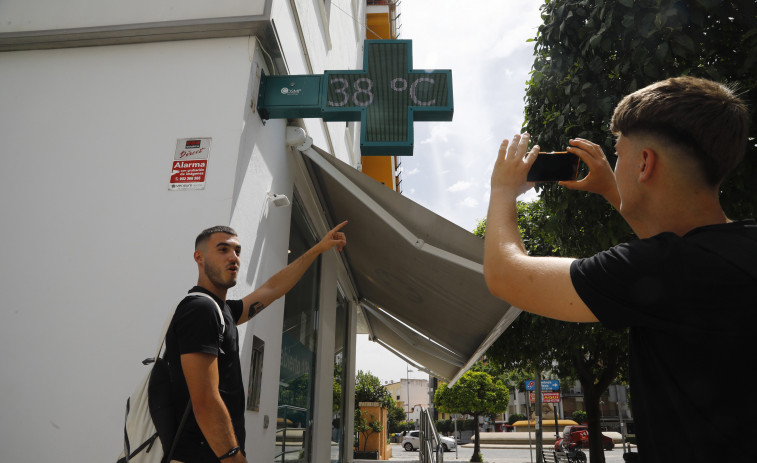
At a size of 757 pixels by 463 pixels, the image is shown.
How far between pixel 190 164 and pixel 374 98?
157 centimetres

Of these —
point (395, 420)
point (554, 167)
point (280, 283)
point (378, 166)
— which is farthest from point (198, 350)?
point (395, 420)

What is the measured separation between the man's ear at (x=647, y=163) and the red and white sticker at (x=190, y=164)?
3.04 m

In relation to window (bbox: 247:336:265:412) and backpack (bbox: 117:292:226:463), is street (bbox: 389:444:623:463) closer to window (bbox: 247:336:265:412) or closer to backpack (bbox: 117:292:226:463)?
window (bbox: 247:336:265:412)

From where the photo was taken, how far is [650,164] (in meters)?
1.20

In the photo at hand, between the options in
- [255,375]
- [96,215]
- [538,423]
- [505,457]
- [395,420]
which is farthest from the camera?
[395,420]

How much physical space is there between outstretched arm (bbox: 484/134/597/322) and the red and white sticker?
2770mm

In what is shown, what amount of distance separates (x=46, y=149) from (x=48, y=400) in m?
1.84

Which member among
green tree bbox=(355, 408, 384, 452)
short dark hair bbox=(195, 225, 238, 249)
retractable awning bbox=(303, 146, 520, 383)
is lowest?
green tree bbox=(355, 408, 384, 452)

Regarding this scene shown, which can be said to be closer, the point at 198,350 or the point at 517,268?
the point at 517,268

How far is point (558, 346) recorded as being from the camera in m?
13.6

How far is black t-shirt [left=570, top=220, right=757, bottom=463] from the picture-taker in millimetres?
994

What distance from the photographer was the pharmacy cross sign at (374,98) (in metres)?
4.26

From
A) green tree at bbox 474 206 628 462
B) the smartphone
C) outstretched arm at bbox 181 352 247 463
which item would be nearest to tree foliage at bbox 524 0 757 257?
the smartphone

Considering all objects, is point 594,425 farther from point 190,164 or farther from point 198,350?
point 198,350
